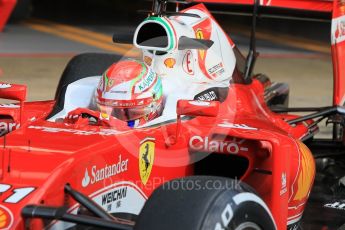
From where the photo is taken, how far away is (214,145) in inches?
164

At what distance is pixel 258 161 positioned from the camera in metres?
4.21

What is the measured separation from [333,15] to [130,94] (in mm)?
1895

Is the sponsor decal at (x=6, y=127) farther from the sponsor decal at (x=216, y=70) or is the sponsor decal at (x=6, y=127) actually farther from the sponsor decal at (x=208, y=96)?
the sponsor decal at (x=216, y=70)

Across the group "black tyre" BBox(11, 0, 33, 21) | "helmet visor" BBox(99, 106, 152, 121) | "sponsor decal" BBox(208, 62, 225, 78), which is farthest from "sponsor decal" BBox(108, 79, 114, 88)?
"black tyre" BBox(11, 0, 33, 21)

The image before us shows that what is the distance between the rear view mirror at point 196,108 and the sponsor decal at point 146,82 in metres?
0.39

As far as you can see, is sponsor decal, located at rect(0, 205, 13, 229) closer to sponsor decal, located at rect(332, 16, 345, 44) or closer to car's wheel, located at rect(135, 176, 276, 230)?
car's wheel, located at rect(135, 176, 276, 230)

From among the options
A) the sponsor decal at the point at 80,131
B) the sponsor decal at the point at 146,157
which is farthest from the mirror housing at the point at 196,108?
the sponsor decal at the point at 80,131

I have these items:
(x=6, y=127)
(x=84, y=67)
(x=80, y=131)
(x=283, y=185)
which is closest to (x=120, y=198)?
(x=80, y=131)

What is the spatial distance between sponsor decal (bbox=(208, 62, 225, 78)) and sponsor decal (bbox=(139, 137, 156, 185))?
1.16m

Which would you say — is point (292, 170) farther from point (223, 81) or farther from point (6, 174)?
point (6, 174)

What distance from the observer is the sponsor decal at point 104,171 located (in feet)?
11.7

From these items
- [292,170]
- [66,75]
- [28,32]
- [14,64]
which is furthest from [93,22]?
[292,170]

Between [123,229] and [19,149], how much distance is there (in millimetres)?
671

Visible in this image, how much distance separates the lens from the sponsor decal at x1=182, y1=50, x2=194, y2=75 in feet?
16.0
